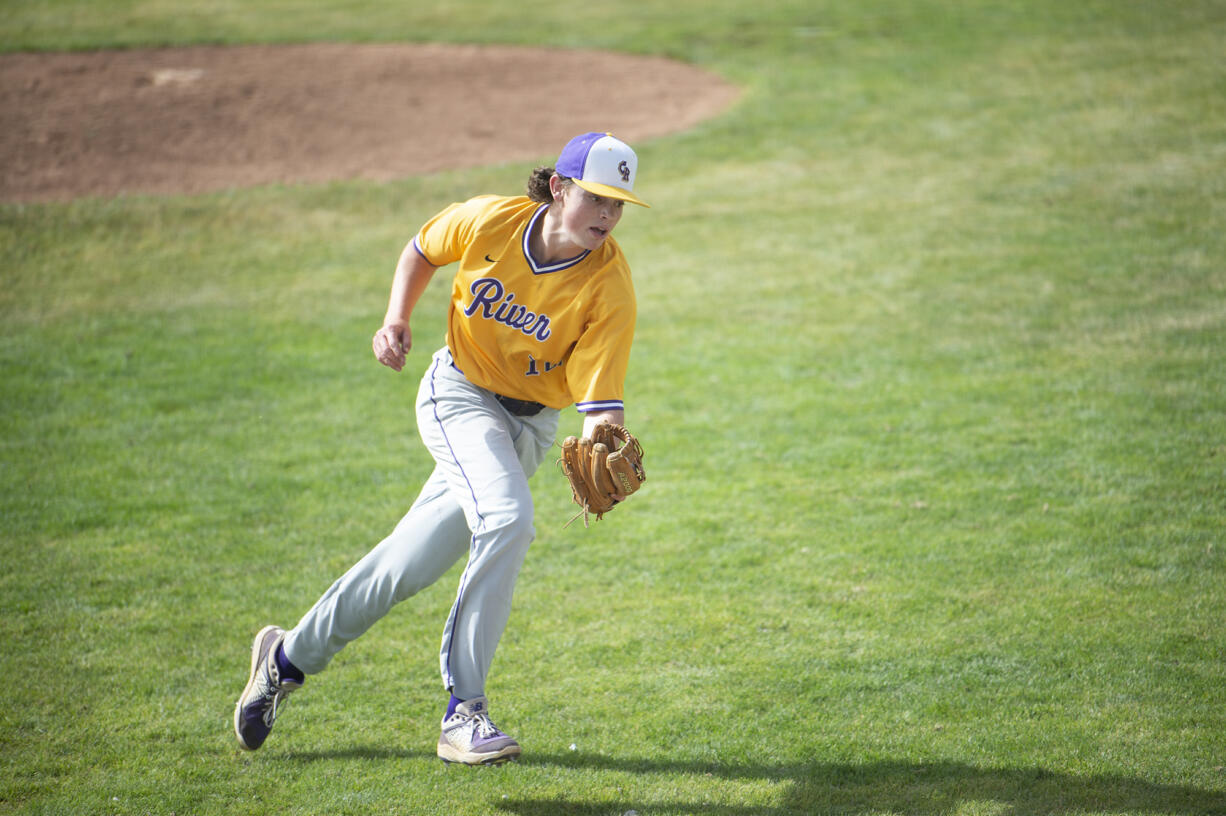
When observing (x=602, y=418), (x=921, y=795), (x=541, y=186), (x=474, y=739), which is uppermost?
(x=541, y=186)

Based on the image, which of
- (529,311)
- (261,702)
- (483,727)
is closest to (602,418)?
(529,311)

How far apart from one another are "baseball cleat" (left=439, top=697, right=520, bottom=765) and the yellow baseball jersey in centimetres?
115

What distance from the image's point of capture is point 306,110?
555 inches

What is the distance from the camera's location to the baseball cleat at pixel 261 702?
3.98 meters

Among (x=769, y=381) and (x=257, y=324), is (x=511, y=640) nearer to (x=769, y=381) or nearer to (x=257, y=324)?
(x=769, y=381)

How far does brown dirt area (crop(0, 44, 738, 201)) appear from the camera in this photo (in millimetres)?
12258

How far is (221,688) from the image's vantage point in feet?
14.7

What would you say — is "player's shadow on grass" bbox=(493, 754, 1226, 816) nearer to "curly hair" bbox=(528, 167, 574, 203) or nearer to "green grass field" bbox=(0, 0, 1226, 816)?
"green grass field" bbox=(0, 0, 1226, 816)

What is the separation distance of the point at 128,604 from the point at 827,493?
366cm

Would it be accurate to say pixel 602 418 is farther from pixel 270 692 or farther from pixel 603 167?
pixel 270 692

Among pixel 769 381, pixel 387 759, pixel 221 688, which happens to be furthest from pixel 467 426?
pixel 769 381

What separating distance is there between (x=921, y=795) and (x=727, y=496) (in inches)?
103

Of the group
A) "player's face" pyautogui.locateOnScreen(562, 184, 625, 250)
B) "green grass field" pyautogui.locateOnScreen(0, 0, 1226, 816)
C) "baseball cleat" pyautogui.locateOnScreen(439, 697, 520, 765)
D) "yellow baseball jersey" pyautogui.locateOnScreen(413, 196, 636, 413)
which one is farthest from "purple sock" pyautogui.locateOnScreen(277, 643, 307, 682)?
"player's face" pyautogui.locateOnScreen(562, 184, 625, 250)

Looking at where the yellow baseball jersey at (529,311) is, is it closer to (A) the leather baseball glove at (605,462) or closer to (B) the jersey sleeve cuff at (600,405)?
(B) the jersey sleeve cuff at (600,405)
